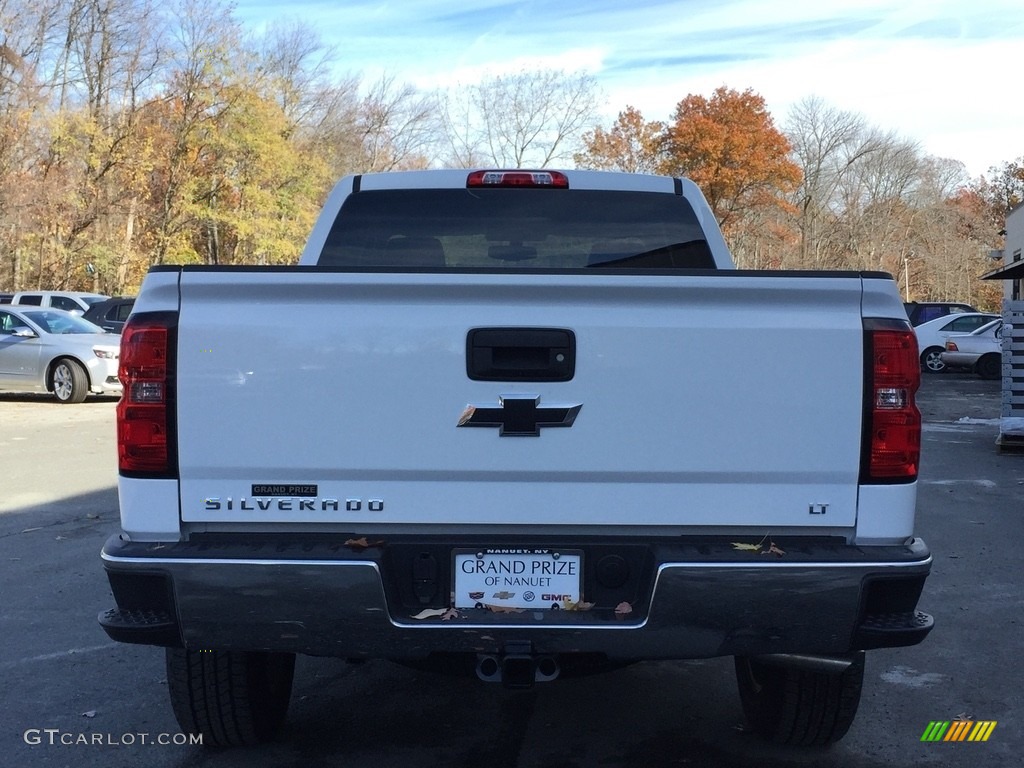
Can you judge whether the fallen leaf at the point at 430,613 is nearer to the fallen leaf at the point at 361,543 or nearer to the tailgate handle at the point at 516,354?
the fallen leaf at the point at 361,543

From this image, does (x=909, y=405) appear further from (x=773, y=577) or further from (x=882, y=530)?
(x=773, y=577)

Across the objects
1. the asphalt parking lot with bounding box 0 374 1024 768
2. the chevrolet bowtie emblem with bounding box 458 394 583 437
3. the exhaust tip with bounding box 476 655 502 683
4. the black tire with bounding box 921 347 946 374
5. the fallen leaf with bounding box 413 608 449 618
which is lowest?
the black tire with bounding box 921 347 946 374

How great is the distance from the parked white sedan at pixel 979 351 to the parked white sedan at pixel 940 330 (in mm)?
427

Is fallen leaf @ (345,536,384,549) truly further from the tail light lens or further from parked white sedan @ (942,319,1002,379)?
parked white sedan @ (942,319,1002,379)

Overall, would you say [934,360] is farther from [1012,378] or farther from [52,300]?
[52,300]

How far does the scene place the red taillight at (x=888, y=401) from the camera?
9.59 feet

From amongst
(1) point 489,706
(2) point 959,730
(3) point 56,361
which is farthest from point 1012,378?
(3) point 56,361

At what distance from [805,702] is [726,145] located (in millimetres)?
54446

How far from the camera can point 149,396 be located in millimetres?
2930

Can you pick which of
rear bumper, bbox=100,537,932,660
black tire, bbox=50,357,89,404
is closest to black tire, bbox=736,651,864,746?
rear bumper, bbox=100,537,932,660

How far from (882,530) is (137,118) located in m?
42.0

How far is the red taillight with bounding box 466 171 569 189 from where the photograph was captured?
14.4ft

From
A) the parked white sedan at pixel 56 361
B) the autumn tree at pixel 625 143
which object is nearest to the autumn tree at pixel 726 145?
the autumn tree at pixel 625 143

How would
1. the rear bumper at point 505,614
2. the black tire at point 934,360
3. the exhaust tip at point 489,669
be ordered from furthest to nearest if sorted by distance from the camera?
the black tire at point 934,360, the exhaust tip at point 489,669, the rear bumper at point 505,614
